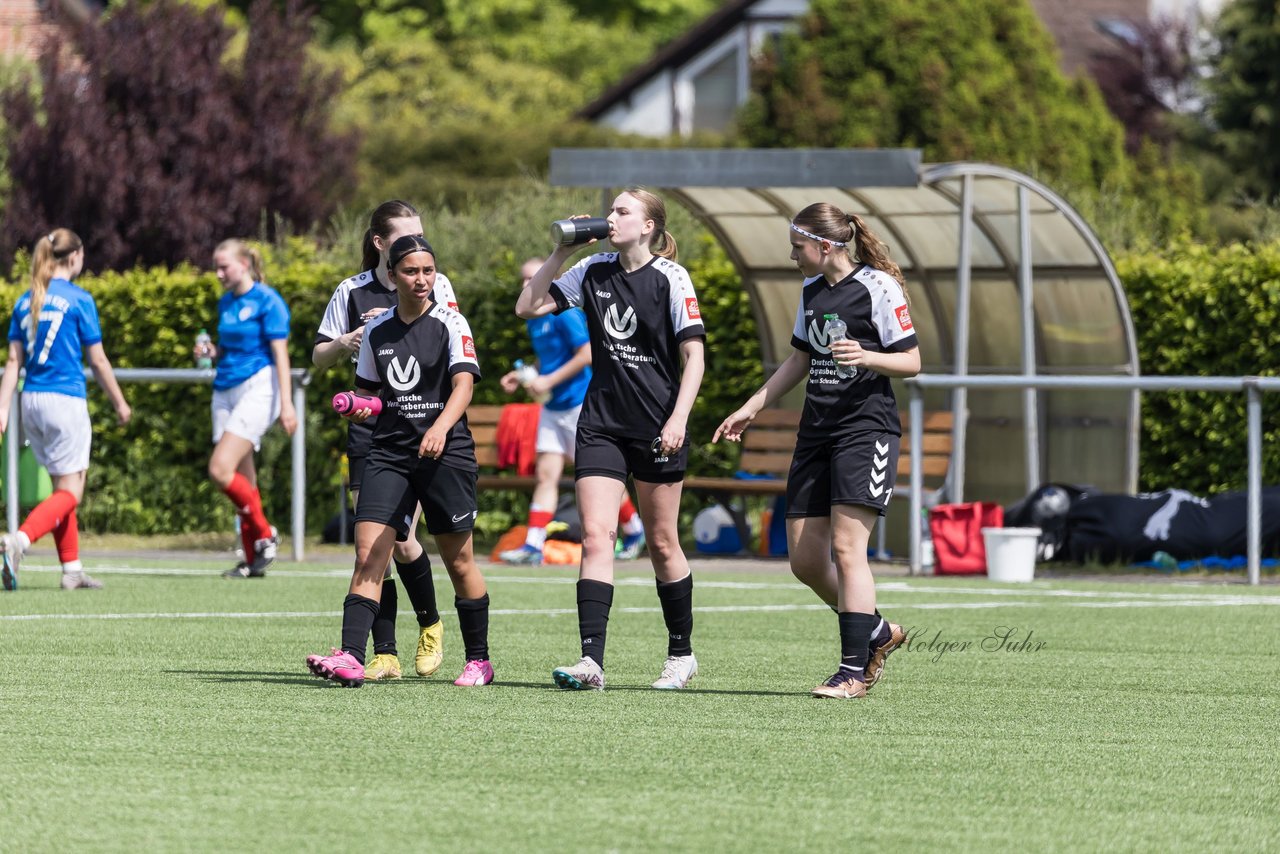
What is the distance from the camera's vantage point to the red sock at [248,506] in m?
12.6

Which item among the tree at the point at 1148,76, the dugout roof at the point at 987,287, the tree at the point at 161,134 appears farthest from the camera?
the tree at the point at 1148,76

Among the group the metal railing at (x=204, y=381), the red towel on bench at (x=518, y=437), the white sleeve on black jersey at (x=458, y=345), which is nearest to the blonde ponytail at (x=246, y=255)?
the metal railing at (x=204, y=381)

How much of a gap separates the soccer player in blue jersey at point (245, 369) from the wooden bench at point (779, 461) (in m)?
3.56

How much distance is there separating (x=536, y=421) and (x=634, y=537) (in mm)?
1453

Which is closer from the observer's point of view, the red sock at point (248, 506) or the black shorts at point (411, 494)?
the black shorts at point (411, 494)

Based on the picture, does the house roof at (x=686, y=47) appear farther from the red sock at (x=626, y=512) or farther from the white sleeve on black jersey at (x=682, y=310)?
the white sleeve on black jersey at (x=682, y=310)

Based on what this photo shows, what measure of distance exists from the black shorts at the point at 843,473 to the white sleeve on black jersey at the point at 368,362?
1.54m

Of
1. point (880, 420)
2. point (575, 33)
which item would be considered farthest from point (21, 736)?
point (575, 33)

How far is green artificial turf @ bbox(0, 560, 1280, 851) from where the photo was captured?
499 centimetres

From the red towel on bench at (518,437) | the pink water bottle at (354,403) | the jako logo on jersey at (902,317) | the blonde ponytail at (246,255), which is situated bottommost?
the red towel on bench at (518,437)

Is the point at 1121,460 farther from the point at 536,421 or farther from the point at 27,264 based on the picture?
the point at 27,264

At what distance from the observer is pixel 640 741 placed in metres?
6.28

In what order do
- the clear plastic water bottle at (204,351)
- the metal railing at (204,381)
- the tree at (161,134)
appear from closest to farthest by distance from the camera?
1. the metal railing at (204,381)
2. the clear plastic water bottle at (204,351)
3. the tree at (161,134)

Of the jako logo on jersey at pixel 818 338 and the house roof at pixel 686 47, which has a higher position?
the house roof at pixel 686 47
